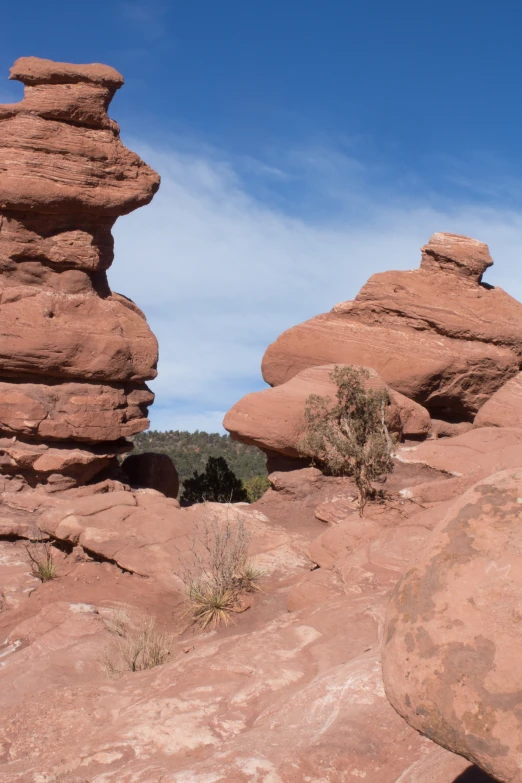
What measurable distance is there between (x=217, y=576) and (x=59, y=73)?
1166cm

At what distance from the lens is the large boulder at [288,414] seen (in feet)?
50.1

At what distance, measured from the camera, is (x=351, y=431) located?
567 inches

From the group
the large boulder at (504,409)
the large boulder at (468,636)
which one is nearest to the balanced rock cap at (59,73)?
the large boulder at (504,409)

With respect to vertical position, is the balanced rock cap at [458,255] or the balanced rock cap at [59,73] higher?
the balanced rock cap at [59,73]

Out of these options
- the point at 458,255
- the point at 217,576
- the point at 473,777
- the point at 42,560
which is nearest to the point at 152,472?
the point at 42,560

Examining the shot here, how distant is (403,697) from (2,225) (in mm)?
15322

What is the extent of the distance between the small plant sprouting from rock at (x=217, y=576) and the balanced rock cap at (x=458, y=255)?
Result: 8884 millimetres

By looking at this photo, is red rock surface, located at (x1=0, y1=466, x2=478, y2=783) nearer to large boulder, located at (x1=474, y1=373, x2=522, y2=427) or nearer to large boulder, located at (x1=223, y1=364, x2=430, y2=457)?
large boulder, located at (x1=223, y1=364, x2=430, y2=457)

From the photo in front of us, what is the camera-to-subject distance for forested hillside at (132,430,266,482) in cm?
4062

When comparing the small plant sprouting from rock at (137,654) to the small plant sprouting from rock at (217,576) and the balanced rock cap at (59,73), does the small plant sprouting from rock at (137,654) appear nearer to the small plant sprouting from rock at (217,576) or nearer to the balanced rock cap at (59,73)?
the small plant sprouting from rock at (217,576)

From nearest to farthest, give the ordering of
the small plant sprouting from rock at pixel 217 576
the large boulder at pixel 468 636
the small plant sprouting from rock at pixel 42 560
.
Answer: the large boulder at pixel 468 636, the small plant sprouting from rock at pixel 217 576, the small plant sprouting from rock at pixel 42 560

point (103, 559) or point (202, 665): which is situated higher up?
point (202, 665)

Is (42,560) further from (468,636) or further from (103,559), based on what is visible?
(468,636)

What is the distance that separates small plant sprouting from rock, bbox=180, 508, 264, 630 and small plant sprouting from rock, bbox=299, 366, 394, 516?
8.42ft
